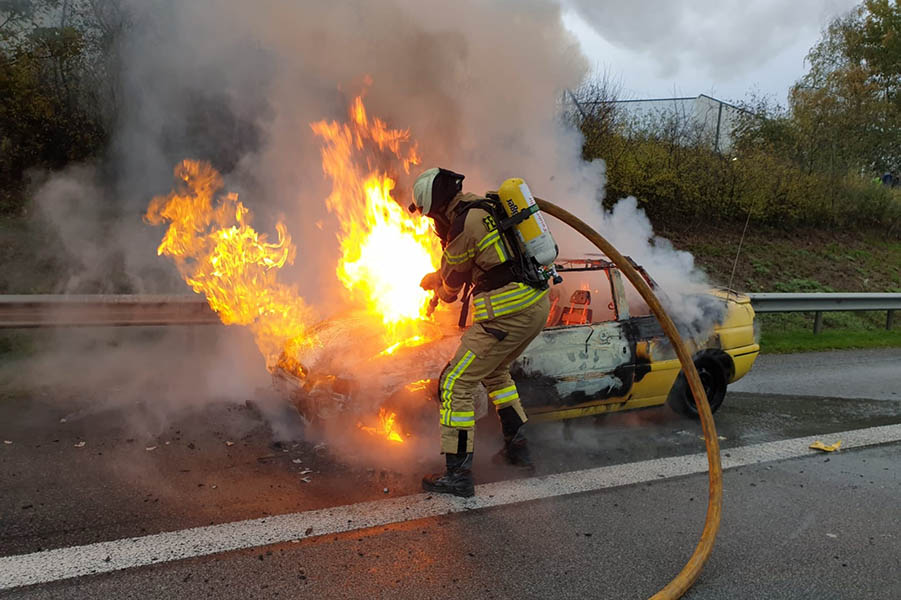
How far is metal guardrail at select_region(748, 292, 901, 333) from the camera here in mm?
8977

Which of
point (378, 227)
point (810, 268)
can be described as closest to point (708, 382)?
point (378, 227)

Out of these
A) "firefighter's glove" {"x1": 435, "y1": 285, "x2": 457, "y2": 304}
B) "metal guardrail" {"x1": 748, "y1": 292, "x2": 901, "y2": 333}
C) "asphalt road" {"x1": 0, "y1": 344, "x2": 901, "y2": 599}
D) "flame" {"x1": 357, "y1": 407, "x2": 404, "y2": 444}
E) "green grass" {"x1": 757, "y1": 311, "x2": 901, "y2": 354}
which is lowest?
Answer: "asphalt road" {"x1": 0, "y1": 344, "x2": 901, "y2": 599}

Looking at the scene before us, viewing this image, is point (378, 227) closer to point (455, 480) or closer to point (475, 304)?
point (475, 304)

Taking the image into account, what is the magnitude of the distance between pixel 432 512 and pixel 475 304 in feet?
4.10

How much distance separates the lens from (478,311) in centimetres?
397

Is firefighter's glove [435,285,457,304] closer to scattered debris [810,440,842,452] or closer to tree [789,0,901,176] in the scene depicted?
scattered debris [810,440,842,452]

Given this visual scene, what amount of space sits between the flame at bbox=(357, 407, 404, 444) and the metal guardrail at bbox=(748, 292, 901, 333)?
5.94 m

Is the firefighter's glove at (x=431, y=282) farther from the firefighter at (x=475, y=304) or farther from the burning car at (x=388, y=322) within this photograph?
the burning car at (x=388, y=322)

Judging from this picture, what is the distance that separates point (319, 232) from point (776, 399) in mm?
5132

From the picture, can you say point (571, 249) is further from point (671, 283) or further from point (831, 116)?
point (831, 116)

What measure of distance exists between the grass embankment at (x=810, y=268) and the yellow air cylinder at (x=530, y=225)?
731cm

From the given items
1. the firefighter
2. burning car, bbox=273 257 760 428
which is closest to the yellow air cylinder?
the firefighter

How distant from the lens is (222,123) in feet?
24.5

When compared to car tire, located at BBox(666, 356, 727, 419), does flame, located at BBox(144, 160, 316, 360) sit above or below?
above
